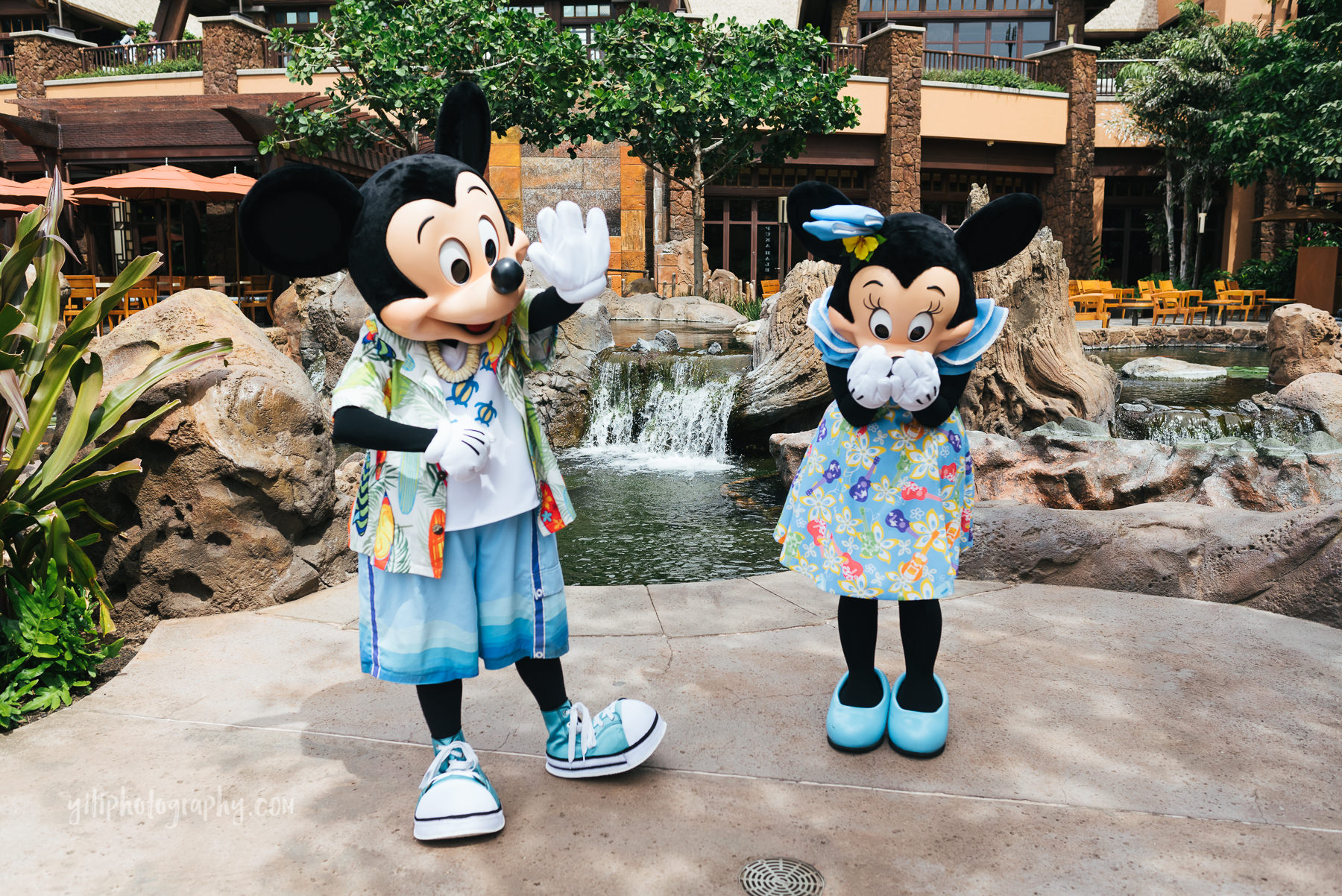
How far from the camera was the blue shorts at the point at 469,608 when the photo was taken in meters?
2.35

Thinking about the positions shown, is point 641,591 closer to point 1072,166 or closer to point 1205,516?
point 1205,516

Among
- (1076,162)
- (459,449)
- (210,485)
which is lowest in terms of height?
(210,485)

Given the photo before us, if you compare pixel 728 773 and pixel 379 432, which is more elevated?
pixel 379 432

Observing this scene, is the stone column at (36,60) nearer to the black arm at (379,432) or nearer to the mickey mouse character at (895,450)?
the black arm at (379,432)

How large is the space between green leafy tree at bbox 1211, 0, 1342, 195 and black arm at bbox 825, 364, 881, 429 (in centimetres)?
1876

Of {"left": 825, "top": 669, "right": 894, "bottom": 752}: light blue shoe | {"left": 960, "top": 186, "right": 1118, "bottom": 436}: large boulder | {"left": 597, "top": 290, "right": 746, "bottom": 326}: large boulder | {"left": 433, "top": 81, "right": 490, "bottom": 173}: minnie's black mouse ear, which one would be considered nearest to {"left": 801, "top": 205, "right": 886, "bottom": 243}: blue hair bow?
{"left": 433, "top": 81, "right": 490, "bottom": 173}: minnie's black mouse ear

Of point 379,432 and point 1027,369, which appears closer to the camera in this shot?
point 379,432

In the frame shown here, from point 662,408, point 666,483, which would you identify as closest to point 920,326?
point 666,483

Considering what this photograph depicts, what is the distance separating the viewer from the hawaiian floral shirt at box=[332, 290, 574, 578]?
2.32 m

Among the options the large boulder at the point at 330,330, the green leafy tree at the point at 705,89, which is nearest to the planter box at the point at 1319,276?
the green leafy tree at the point at 705,89

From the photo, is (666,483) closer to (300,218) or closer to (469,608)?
(469,608)

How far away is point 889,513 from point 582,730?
1.05 meters

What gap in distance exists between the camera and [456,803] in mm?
2275

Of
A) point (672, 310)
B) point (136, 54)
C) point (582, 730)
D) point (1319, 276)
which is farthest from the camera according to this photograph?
point (136, 54)
